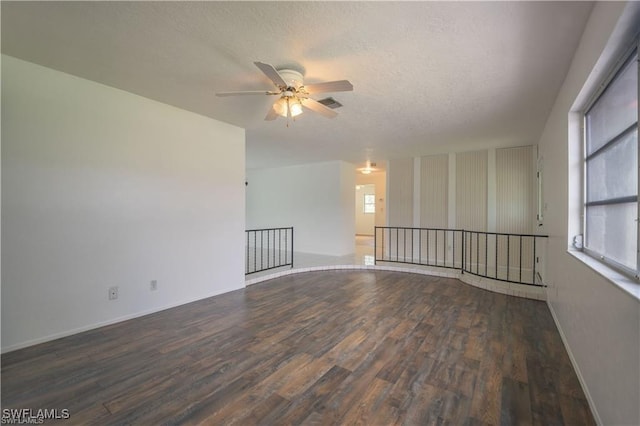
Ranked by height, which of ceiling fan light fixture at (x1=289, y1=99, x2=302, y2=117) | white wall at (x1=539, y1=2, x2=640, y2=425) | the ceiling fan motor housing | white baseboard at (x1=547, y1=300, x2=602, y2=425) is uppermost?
the ceiling fan motor housing

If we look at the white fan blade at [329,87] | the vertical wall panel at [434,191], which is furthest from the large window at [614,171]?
the vertical wall panel at [434,191]

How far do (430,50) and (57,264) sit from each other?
3904mm

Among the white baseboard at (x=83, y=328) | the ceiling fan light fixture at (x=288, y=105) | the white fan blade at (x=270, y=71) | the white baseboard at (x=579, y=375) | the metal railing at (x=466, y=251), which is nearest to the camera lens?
the white baseboard at (x=579, y=375)

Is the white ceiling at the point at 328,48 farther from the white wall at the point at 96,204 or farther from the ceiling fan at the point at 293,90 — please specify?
the white wall at the point at 96,204

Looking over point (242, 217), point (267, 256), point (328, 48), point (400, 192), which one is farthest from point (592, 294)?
point (267, 256)

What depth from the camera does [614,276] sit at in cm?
153

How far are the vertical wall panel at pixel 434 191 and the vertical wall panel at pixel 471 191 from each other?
0.86ft

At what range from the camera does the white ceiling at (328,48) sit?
180 centimetres

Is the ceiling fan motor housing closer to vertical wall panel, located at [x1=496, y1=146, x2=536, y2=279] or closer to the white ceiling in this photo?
the white ceiling

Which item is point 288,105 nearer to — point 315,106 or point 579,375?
point 315,106

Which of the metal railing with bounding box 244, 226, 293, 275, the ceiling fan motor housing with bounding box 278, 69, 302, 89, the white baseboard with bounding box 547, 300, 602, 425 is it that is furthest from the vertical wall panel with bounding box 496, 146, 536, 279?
the ceiling fan motor housing with bounding box 278, 69, 302, 89

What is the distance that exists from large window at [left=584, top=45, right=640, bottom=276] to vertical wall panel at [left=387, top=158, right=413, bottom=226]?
453cm

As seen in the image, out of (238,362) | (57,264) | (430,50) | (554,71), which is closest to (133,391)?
(238,362)

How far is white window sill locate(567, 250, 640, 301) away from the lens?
1.28 m
